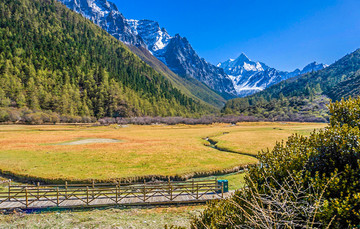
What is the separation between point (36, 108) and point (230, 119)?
17133cm

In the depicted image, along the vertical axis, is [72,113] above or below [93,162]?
above

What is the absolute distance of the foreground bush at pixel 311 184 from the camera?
707 centimetres

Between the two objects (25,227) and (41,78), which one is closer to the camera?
(25,227)

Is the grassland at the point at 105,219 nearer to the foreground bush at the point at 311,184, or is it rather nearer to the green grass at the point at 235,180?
the green grass at the point at 235,180

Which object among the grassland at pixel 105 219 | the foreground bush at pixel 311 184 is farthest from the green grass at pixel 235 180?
the foreground bush at pixel 311 184

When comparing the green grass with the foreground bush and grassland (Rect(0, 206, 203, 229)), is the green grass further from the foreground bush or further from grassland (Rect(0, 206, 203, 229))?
the foreground bush

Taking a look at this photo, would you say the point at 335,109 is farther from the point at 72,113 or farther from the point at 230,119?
the point at 230,119

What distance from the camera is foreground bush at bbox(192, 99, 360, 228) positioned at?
279 inches

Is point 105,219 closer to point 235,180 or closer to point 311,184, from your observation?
point 311,184

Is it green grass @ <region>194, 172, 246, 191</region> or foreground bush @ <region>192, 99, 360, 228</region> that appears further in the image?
green grass @ <region>194, 172, 246, 191</region>

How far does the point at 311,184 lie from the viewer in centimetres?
777

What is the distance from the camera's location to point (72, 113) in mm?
151250

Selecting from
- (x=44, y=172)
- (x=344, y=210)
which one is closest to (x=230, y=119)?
(x=44, y=172)

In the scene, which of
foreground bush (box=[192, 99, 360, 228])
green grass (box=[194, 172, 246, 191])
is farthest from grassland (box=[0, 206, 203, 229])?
foreground bush (box=[192, 99, 360, 228])
